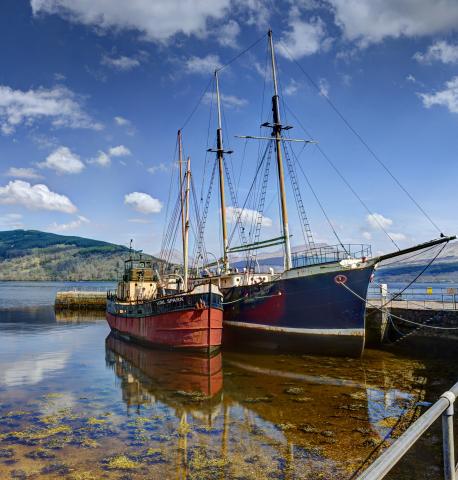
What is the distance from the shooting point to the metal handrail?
106 inches

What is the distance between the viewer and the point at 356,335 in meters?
24.1

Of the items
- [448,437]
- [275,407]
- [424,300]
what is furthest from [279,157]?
[448,437]

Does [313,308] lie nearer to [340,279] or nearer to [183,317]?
[340,279]

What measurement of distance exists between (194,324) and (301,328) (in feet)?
22.1

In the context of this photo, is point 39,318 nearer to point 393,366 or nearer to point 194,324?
point 194,324

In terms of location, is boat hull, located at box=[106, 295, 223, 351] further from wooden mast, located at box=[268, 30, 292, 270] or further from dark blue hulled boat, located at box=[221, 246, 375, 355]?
wooden mast, located at box=[268, 30, 292, 270]

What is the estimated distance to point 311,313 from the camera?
2525cm

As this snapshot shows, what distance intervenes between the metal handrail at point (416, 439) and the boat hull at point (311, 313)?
69.3 ft

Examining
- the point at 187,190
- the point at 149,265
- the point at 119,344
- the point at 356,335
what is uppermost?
the point at 187,190

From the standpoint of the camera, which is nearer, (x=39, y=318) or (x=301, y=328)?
(x=301, y=328)

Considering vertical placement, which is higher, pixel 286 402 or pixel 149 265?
pixel 149 265

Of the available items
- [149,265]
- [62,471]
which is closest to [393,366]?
[62,471]

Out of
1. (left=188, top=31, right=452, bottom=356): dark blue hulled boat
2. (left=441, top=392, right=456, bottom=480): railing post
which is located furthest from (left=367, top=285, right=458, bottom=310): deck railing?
(left=441, top=392, right=456, bottom=480): railing post

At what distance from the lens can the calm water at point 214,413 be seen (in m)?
10.3
